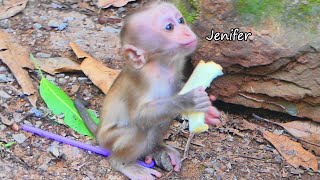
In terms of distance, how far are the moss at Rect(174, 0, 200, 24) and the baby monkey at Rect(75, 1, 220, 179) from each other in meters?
0.79

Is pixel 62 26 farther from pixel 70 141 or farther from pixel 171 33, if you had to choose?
pixel 171 33

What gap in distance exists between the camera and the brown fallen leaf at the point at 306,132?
528 cm

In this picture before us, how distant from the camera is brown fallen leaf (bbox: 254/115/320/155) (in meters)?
5.28

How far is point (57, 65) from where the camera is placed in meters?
5.72

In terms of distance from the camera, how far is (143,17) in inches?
171

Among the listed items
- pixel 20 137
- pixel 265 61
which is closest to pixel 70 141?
pixel 20 137

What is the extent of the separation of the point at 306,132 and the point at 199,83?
1.32m

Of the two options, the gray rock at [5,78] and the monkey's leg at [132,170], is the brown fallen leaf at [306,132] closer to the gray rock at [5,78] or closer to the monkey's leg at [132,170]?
the monkey's leg at [132,170]

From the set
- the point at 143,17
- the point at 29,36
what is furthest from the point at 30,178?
the point at 29,36

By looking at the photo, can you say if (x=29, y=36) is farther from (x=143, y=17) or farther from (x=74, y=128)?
(x=143, y=17)

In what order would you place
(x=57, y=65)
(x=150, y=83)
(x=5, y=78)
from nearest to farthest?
(x=150, y=83) → (x=5, y=78) → (x=57, y=65)

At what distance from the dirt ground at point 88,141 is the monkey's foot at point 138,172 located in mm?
72

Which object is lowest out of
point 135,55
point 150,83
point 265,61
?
point 265,61

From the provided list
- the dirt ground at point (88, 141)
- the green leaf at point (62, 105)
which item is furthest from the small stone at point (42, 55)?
the green leaf at point (62, 105)
